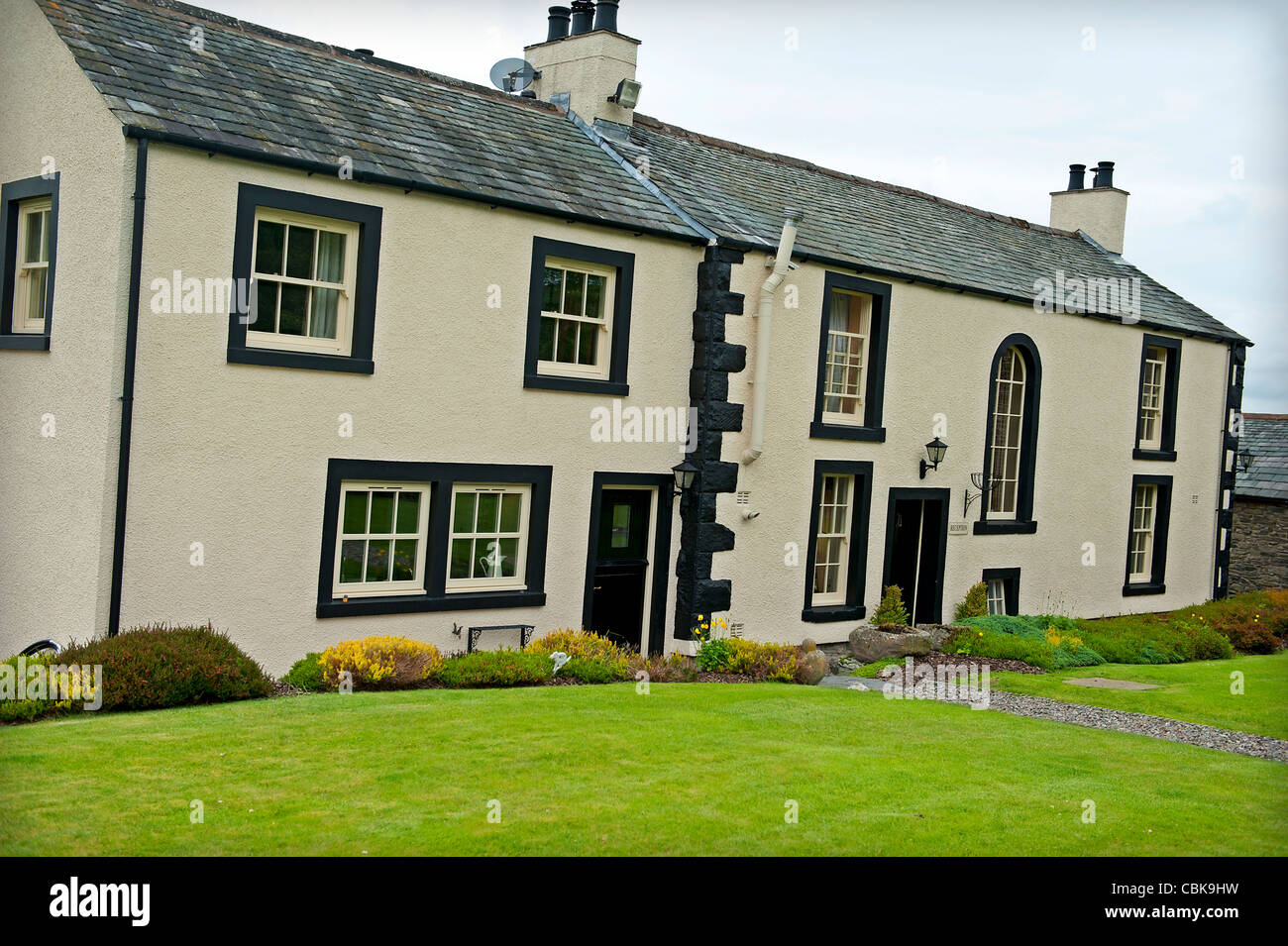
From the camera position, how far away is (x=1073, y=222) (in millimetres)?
28234

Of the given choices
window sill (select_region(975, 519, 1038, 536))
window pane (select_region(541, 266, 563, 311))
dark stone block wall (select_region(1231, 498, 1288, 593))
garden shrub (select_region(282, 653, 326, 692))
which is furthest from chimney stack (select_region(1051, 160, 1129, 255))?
garden shrub (select_region(282, 653, 326, 692))

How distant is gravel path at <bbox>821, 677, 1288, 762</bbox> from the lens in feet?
39.0

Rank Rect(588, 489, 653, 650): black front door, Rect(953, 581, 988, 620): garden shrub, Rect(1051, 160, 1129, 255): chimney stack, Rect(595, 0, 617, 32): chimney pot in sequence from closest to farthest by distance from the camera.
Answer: Rect(588, 489, 653, 650): black front door, Rect(595, 0, 617, 32): chimney pot, Rect(953, 581, 988, 620): garden shrub, Rect(1051, 160, 1129, 255): chimney stack

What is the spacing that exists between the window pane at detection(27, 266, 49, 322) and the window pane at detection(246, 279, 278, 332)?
2.63 metres

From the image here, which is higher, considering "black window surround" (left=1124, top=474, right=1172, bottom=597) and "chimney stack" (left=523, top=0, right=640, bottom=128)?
"chimney stack" (left=523, top=0, right=640, bottom=128)

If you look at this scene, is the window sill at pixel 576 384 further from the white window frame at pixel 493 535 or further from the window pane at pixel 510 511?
the window pane at pixel 510 511

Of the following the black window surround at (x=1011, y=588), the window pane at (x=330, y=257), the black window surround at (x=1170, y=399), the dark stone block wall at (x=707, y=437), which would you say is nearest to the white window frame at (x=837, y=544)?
the dark stone block wall at (x=707, y=437)

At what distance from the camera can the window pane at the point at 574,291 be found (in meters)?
15.1

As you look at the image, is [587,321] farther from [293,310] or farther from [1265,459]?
[1265,459]

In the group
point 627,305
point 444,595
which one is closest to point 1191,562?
point 627,305

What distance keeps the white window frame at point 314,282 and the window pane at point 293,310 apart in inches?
2.4

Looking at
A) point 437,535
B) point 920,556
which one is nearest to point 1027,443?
point 920,556

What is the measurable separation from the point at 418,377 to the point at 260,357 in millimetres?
1872

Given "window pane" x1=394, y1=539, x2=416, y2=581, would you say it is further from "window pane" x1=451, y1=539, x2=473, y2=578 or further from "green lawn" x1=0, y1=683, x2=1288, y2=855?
"green lawn" x1=0, y1=683, x2=1288, y2=855
